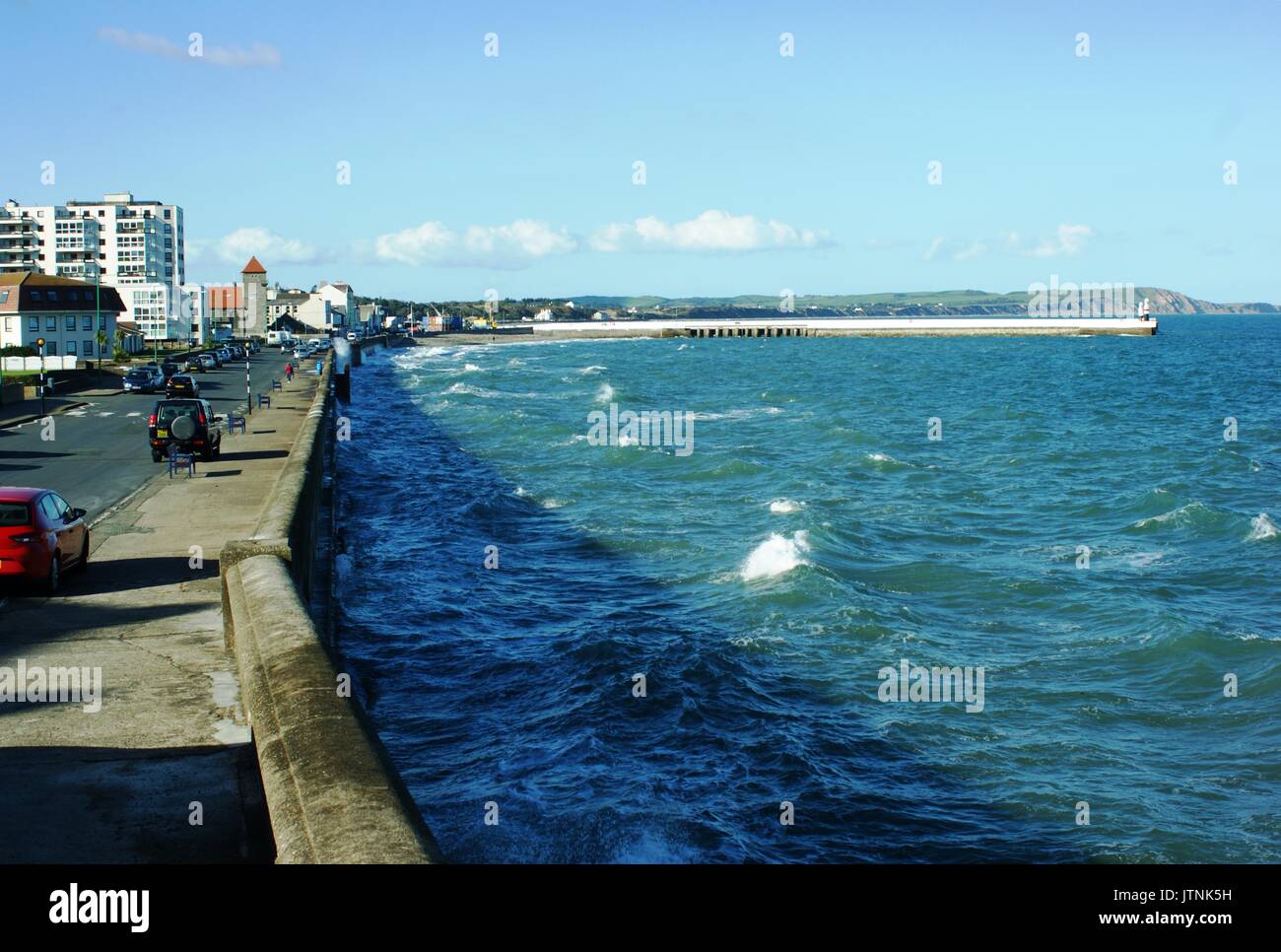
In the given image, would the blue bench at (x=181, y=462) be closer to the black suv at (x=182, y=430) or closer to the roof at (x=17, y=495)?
the black suv at (x=182, y=430)

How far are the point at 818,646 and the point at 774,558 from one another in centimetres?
522

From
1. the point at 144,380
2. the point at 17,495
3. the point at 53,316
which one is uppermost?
the point at 53,316

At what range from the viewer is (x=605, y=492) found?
115 ft

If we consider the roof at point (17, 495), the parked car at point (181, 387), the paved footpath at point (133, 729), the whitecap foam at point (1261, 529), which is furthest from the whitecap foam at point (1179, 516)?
the parked car at point (181, 387)

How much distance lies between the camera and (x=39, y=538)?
15.8 meters

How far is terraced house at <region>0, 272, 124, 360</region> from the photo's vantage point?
85.8 meters

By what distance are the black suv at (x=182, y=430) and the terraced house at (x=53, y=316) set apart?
187ft

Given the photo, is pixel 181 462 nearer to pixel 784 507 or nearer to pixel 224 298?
pixel 784 507

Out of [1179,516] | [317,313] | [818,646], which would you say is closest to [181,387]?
[818,646]

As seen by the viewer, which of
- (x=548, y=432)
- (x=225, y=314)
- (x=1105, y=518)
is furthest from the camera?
(x=225, y=314)

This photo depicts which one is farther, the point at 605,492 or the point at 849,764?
the point at 605,492
